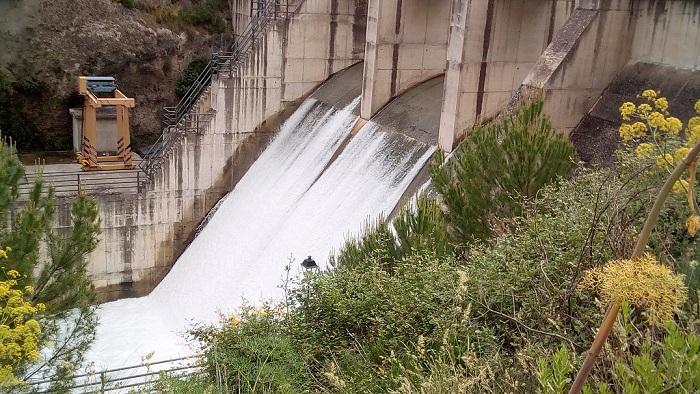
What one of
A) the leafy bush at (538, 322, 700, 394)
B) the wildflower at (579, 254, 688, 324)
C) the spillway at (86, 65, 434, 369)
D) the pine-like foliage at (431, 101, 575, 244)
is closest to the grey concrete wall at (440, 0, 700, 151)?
the spillway at (86, 65, 434, 369)

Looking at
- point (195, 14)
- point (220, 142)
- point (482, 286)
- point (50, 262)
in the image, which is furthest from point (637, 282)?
point (195, 14)

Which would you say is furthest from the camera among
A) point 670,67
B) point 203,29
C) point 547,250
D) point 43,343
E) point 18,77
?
point 203,29

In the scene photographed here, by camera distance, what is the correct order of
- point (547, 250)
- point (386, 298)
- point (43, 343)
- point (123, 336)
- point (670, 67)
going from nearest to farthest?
point (547, 250) → point (386, 298) → point (43, 343) → point (670, 67) → point (123, 336)

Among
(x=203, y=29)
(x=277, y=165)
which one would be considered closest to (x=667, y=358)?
(x=277, y=165)

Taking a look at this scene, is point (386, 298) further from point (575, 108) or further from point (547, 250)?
point (575, 108)

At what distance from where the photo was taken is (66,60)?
64.4ft

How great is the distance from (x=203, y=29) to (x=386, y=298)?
17.3 meters

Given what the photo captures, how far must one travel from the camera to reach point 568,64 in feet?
33.2

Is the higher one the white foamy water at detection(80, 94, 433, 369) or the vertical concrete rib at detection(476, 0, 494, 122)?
the vertical concrete rib at detection(476, 0, 494, 122)

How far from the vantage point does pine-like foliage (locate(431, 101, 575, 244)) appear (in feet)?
25.2

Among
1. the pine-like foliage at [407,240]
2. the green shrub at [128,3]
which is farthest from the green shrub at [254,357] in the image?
the green shrub at [128,3]

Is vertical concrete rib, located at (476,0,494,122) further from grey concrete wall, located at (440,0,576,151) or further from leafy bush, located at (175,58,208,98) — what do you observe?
leafy bush, located at (175,58,208,98)

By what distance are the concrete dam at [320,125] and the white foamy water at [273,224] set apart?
0.04 m

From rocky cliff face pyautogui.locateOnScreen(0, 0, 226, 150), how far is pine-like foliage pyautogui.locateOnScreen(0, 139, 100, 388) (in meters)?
10.9
